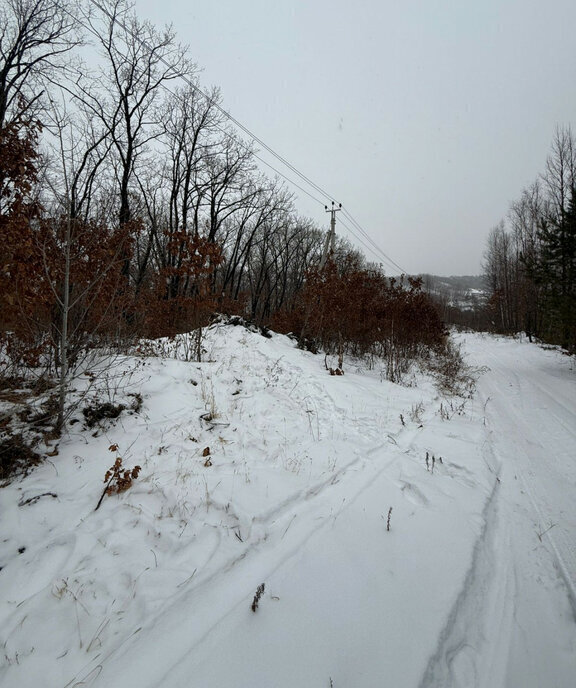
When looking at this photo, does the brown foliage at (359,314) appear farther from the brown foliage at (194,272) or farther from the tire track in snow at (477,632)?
the tire track in snow at (477,632)

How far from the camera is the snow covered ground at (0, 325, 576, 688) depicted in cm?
159

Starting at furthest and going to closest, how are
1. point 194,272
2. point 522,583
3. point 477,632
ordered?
point 194,272 → point 522,583 → point 477,632

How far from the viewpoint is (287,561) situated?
2227 mm

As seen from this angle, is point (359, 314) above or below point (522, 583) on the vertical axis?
above

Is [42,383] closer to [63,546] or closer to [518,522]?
[63,546]

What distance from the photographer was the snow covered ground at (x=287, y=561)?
159cm

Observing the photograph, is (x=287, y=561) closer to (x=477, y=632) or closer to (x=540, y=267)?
(x=477, y=632)

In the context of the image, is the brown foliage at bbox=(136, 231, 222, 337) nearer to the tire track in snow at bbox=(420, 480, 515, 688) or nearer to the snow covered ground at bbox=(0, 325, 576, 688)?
the snow covered ground at bbox=(0, 325, 576, 688)

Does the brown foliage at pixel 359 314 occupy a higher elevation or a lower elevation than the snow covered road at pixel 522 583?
higher

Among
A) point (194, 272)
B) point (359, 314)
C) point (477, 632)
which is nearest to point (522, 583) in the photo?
point (477, 632)

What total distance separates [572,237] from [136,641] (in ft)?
51.8

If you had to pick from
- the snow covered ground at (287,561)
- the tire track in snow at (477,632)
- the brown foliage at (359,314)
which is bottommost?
the tire track in snow at (477,632)

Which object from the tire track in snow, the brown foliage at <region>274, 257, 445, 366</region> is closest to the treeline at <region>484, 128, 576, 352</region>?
the brown foliage at <region>274, 257, 445, 366</region>

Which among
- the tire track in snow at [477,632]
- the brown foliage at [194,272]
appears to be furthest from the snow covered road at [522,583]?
the brown foliage at [194,272]
